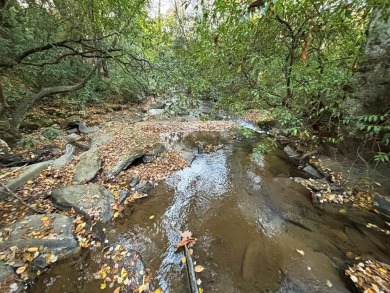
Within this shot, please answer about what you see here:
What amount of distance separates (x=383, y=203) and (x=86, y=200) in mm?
5890

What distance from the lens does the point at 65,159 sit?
17.6 ft

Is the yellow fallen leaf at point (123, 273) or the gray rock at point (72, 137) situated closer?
the yellow fallen leaf at point (123, 273)

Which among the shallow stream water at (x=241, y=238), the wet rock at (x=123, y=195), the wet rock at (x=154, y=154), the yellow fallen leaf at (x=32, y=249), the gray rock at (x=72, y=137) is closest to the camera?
the shallow stream water at (x=241, y=238)

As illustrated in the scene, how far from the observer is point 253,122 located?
37.0 feet

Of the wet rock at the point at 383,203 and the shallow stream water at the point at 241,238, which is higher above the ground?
the wet rock at the point at 383,203

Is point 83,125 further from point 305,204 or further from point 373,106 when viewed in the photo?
point 373,106

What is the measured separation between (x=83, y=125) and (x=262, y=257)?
26.6ft

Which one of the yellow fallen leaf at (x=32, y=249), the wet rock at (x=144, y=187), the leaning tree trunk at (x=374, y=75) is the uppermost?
the leaning tree trunk at (x=374, y=75)

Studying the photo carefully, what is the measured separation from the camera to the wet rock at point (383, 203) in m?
3.83

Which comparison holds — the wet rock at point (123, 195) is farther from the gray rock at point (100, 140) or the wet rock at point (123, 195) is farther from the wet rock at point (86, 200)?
the gray rock at point (100, 140)

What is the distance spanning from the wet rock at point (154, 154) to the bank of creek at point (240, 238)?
0.94 metres

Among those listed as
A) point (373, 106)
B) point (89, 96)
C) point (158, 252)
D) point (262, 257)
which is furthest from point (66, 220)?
point (89, 96)

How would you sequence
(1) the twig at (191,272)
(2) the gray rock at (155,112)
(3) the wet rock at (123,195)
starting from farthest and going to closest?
(2) the gray rock at (155,112), (3) the wet rock at (123,195), (1) the twig at (191,272)

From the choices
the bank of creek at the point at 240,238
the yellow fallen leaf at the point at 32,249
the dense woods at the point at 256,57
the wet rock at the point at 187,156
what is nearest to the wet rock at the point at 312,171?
the bank of creek at the point at 240,238
